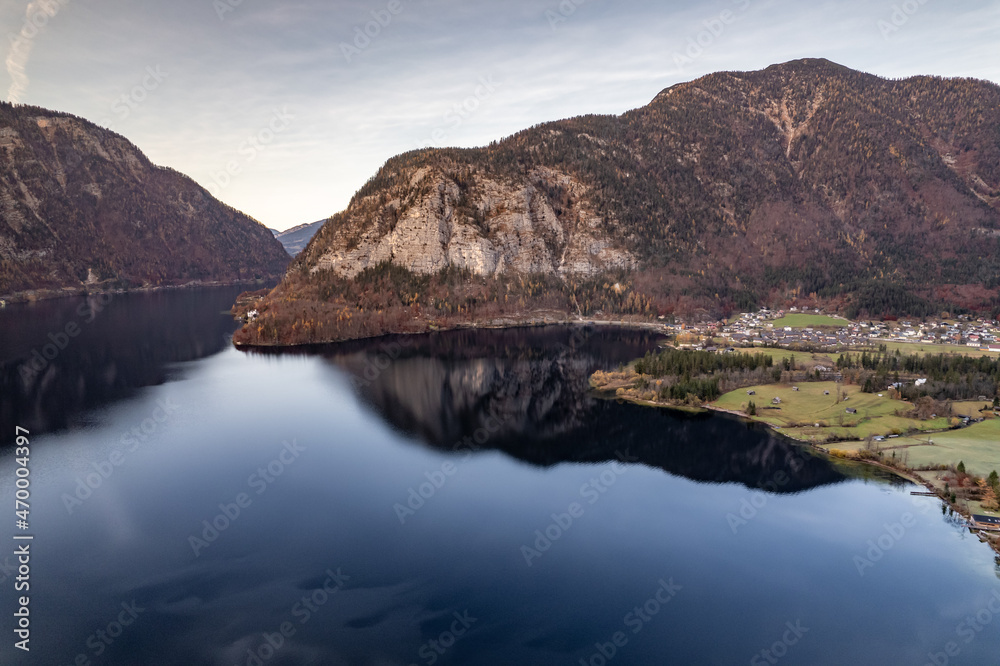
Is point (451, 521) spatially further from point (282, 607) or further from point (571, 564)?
point (282, 607)

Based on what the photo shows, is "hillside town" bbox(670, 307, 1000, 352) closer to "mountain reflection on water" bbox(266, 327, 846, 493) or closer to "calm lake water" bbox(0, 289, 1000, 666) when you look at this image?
"mountain reflection on water" bbox(266, 327, 846, 493)

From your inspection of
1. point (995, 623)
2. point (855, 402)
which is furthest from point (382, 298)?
point (995, 623)

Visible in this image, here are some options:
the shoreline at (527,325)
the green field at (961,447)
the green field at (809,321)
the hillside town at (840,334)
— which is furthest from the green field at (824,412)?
the green field at (809,321)

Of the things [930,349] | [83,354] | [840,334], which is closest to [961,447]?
[930,349]

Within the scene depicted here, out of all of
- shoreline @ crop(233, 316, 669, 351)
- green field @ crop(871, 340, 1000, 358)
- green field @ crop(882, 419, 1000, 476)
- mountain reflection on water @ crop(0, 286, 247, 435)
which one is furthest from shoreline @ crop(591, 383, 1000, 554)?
mountain reflection on water @ crop(0, 286, 247, 435)

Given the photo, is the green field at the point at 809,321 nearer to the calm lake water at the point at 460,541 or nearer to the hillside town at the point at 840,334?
the hillside town at the point at 840,334

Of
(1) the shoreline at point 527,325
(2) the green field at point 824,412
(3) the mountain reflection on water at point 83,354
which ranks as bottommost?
(2) the green field at point 824,412

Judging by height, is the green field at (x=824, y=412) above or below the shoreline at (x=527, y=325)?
below
